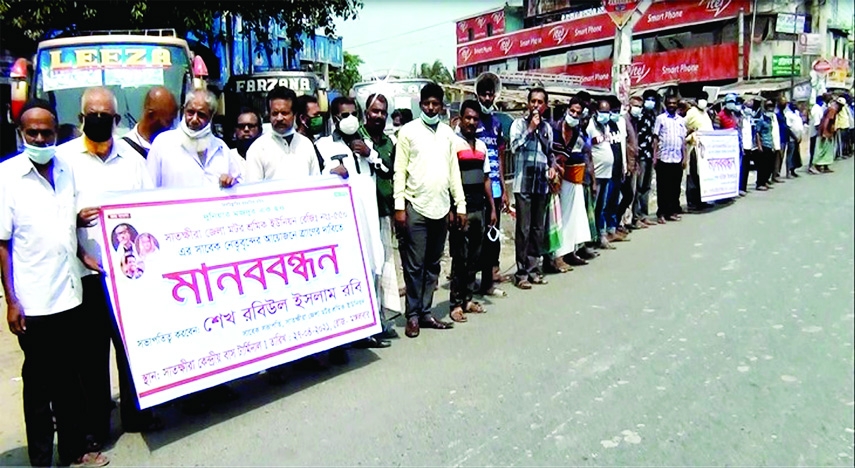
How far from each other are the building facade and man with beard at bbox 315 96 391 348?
18.7 m

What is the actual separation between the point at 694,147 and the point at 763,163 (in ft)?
9.68

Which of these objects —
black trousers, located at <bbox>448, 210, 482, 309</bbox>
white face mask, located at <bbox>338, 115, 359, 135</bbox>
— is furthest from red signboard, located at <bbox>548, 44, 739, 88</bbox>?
white face mask, located at <bbox>338, 115, 359, 135</bbox>

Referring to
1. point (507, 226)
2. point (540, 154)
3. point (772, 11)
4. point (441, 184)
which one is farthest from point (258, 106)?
point (772, 11)

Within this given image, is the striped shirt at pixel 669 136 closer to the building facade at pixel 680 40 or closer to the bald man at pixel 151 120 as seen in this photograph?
the bald man at pixel 151 120

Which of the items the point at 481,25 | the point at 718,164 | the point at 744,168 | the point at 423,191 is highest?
the point at 481,25

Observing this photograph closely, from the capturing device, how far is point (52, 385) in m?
3.40

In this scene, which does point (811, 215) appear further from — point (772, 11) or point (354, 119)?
point (772, 11)

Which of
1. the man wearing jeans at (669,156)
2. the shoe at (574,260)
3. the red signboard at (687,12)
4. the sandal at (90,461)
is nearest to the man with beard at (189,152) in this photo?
the sandal at (90,461)

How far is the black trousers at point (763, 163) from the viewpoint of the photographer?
1337 cm

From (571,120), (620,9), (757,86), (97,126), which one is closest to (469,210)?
(571,120)

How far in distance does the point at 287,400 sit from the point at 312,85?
10.6 metres

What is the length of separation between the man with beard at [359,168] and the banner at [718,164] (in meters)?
7.56

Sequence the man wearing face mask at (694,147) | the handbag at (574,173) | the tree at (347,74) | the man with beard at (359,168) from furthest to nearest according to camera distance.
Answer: the tree at (347,74) → the man wearing face mask at (694,147) → the handbag at (574,173) → the man with beard at (359,168)

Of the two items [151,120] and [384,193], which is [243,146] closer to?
[384,193]
